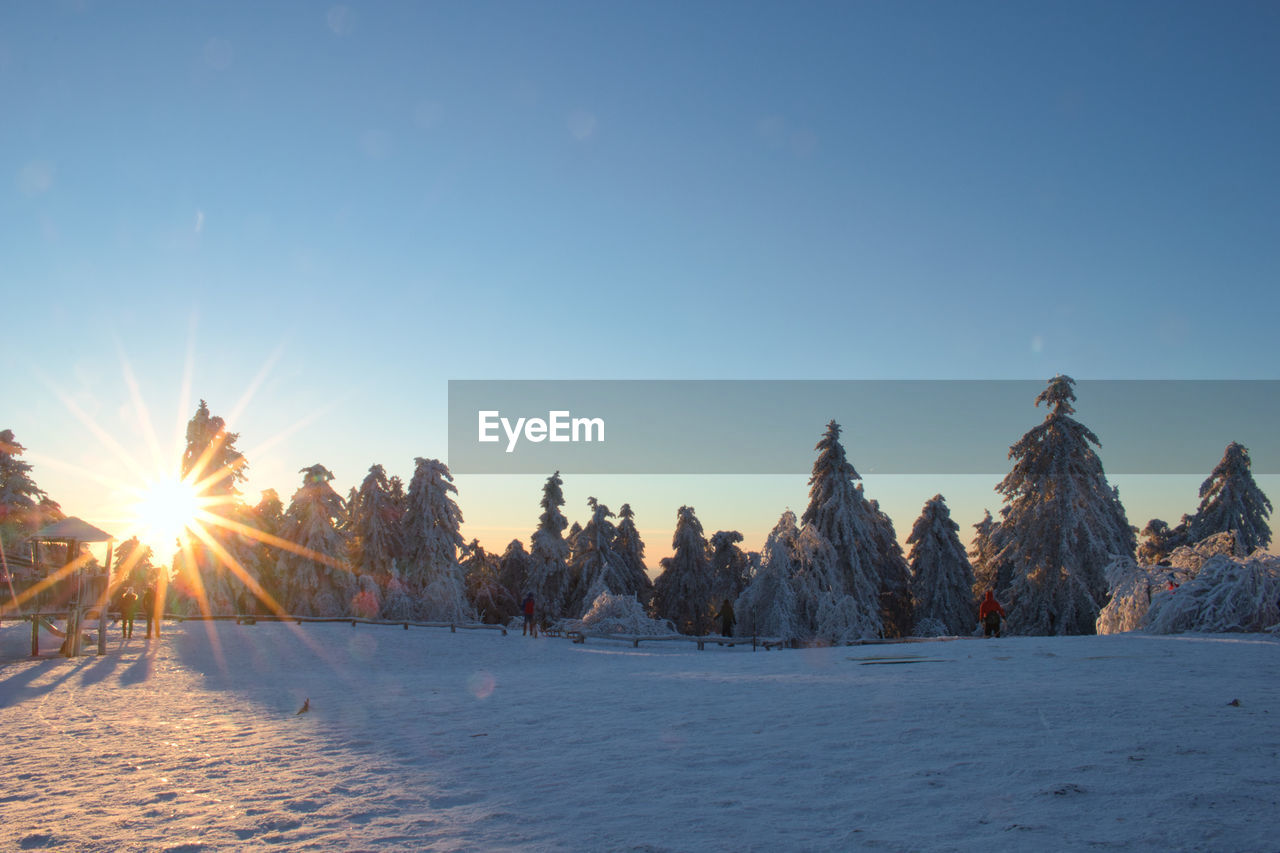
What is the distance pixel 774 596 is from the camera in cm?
3612

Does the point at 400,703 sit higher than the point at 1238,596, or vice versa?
the point at 1238,596

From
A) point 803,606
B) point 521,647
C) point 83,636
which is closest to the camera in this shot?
point 83,636

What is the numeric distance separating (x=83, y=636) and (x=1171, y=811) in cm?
2773

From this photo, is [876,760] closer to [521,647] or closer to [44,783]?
[44,783]

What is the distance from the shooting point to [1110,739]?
728 centimetres

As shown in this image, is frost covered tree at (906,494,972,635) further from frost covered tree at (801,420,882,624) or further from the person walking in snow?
the person walking in snow

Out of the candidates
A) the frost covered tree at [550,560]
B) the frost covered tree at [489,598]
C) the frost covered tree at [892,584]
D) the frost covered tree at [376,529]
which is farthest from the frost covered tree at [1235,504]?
the frost covered tree at [376,529]

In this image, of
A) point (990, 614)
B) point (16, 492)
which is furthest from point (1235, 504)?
point (16, 492)

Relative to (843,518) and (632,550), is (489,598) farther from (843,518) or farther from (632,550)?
(843,518)

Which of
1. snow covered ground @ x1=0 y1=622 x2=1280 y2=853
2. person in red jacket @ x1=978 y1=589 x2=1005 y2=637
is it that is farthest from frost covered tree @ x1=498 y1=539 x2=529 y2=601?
snow covered ground @ x1=0 y1=622 x2=1280 y2=853

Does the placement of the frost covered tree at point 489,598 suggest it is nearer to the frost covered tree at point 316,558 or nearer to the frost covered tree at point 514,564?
the frost covered tree at point 514,564

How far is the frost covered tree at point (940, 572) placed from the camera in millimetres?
43875

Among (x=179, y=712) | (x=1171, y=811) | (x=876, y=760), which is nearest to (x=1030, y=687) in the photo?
(x=876, y=760)

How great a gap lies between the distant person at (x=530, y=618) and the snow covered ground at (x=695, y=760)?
42.3 feet
